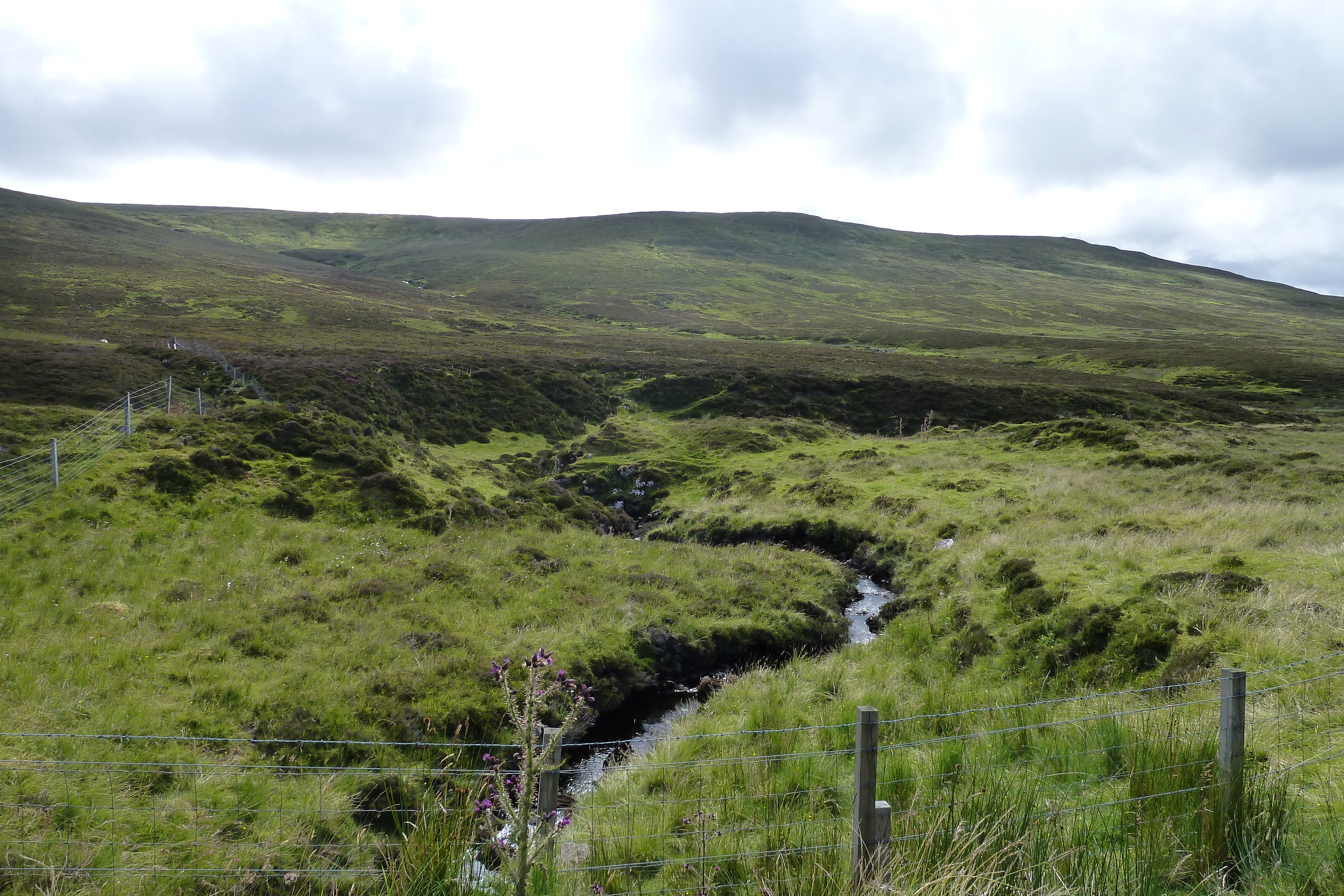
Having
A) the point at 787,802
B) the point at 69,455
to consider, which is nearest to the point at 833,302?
the point at 69,455

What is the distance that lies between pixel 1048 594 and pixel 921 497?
12.5 m

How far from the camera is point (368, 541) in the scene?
19.5 meters

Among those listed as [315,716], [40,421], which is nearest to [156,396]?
[40,421]

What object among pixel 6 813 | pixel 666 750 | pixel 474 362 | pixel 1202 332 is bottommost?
pixel 666 750

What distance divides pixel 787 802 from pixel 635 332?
10122 cm

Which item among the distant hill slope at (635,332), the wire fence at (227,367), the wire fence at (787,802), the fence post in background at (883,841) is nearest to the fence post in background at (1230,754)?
the wire fence at (787,802)

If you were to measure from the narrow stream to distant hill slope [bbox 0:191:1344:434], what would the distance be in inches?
1040

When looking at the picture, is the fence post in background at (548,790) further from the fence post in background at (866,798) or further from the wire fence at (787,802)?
the fence post in background at (866,798)

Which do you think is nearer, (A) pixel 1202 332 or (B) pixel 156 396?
(B) pixel 156 396

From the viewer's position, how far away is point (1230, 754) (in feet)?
17.3

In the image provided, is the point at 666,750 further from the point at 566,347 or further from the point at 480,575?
the point at 566,347

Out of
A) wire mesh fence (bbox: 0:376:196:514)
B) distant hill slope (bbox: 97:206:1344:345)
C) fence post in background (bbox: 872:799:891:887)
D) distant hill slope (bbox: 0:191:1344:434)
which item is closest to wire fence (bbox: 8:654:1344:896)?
fence post in background (bbox: 872:799:891:887)

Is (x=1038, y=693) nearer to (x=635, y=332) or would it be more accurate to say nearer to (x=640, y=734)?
(x=640, y=734)

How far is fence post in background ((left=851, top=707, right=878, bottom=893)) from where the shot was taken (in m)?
4.71
